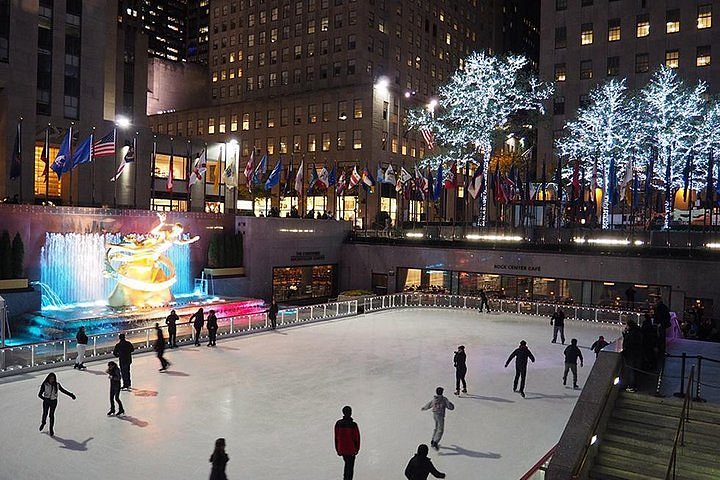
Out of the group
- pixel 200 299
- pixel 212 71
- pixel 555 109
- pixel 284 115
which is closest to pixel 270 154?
pixel 284 115

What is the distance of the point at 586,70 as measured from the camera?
59.6 meters

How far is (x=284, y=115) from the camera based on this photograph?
76125mm

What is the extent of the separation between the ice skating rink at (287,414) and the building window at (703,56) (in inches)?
Result: 1637

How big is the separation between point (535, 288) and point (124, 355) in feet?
90.5

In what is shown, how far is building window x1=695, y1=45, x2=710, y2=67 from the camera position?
177 feet

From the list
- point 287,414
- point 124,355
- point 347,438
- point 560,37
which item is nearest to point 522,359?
point 287,414

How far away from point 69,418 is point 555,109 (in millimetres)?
56049

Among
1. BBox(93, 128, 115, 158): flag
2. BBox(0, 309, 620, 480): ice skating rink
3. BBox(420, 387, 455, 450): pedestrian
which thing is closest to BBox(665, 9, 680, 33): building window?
BBox(0, 309, 620, 480): ice skating rink

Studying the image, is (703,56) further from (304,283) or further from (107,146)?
(107,146)

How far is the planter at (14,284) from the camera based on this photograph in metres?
27.7

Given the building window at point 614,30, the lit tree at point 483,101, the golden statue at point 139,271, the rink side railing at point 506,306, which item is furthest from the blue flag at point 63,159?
the building window at point 614,30

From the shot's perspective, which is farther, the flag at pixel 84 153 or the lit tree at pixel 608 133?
the lit tree at pixel 608 133

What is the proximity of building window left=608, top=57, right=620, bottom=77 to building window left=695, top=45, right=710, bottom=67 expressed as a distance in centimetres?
639

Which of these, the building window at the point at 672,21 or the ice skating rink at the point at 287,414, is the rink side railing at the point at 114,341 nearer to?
the ice skating rink at the point at 287,414
